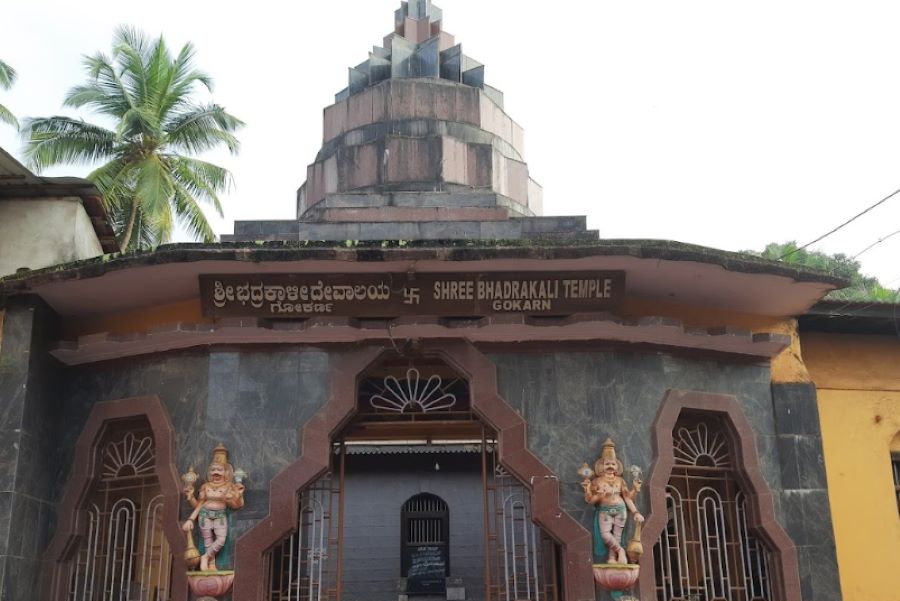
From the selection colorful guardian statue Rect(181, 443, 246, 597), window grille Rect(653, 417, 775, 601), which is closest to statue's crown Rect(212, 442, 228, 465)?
colorful guardian statue Rect(181, 443, 246, 597)

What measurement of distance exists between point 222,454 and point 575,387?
3591mm

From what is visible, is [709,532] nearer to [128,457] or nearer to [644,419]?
[644,419]

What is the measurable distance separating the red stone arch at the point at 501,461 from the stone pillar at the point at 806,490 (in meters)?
2.45

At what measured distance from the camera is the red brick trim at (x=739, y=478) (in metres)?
9.25

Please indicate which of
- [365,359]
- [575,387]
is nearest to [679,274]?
[575,387]

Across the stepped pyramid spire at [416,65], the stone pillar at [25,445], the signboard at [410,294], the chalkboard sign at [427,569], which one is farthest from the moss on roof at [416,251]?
the chalkboard sign at [427,569]

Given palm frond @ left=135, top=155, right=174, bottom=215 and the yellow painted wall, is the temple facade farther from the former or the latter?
palm frond @ left=135, top=155, right=174, bottom=215

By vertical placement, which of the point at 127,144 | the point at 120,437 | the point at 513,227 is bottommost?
the point at 120,437

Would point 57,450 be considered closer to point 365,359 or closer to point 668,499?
point 365,359

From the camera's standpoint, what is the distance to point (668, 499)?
34.1ft

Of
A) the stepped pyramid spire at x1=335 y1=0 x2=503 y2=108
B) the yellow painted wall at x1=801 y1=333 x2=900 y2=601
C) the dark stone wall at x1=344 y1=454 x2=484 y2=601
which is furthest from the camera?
the dark stone wall at x1=344 y1=454 x2=484 y2=601

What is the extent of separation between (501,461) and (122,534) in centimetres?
450

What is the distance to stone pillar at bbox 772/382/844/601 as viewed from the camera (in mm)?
9727

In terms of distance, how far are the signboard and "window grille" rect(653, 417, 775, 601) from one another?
1.97m
